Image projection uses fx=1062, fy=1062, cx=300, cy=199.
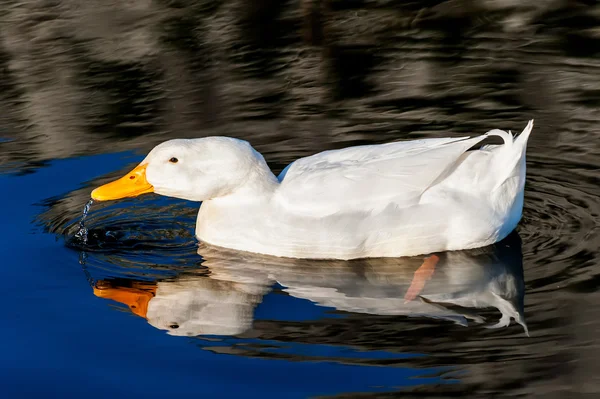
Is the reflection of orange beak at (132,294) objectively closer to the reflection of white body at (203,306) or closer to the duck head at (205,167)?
the reflection of white body at (203,306)

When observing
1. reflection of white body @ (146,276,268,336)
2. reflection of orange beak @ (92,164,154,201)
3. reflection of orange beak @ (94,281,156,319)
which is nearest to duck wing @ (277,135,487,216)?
reflection of white body @ (146,276,268,336)

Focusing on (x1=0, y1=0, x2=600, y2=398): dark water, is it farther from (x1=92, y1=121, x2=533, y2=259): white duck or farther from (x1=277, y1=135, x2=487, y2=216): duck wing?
(x1=277, y1=135, x2=487, y2=216): duck wing

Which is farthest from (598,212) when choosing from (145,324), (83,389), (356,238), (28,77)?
(28,77)

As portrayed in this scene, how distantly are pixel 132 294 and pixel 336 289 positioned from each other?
136 centimetres

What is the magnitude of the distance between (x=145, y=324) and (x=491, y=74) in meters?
5.72

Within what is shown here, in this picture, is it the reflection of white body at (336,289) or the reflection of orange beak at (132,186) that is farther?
the reflection of orange beak at (132,186)

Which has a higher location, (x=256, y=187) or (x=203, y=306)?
(x=256, y=187)

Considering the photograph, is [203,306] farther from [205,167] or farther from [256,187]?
[205,167]

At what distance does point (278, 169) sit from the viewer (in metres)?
9.14

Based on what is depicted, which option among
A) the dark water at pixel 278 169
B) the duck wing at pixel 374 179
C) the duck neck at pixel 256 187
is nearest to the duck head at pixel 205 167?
the duck neck at pixel 256 187

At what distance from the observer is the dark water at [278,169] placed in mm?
5902

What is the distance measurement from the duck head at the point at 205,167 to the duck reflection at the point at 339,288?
497 mm

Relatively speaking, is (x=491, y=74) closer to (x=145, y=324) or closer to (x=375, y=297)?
(x=375, y=297)

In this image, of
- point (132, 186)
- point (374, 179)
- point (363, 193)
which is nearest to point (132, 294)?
point (132, 186)
